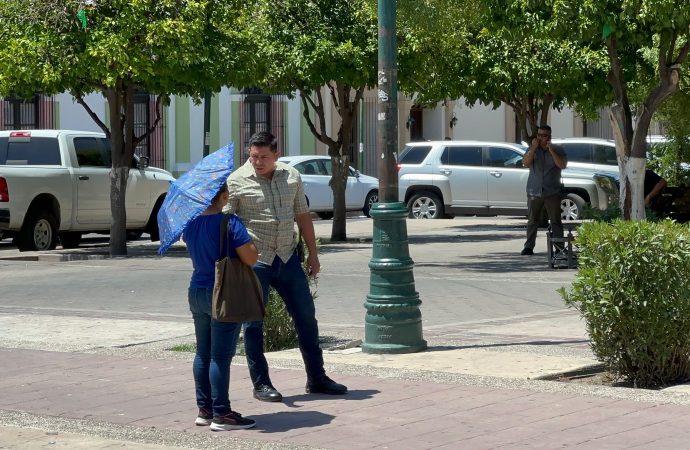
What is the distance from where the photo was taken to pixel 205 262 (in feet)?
24.7

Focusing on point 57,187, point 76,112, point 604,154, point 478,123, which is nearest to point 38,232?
point 57,187

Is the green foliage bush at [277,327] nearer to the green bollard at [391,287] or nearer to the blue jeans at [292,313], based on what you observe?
the green bollard at [391,287]

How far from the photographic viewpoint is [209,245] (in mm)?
7531

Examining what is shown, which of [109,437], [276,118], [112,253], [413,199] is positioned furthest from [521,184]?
[109,437]

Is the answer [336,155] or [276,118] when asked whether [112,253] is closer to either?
[336,155]

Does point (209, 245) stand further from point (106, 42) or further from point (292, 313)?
point (106, 42)

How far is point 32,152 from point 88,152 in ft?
3.06

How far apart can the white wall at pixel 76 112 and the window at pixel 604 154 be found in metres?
16.5

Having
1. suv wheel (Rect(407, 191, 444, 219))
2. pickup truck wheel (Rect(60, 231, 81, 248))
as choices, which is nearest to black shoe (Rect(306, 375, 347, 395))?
pickup truck wheel (Rect(60, 231, 81, 248))

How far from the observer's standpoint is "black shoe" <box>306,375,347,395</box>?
8469 mm

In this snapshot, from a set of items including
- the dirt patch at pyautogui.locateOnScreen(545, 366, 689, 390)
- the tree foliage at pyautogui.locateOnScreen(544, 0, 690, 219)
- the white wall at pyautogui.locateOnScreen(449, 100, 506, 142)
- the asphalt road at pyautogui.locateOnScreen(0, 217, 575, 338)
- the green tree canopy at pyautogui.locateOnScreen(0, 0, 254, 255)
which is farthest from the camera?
the white wall at pyautogui.locateOnScreen(449, 100, 506, 142)

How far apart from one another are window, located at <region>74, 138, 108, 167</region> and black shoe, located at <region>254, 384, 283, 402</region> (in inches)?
577

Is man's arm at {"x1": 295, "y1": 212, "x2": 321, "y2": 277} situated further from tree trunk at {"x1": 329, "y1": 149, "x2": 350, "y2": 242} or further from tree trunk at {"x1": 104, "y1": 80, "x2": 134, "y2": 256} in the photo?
tree trunk at {"x1": 329, "y1": 149, "x2": 350, "y2": 242}

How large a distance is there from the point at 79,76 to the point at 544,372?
12.6 meters
